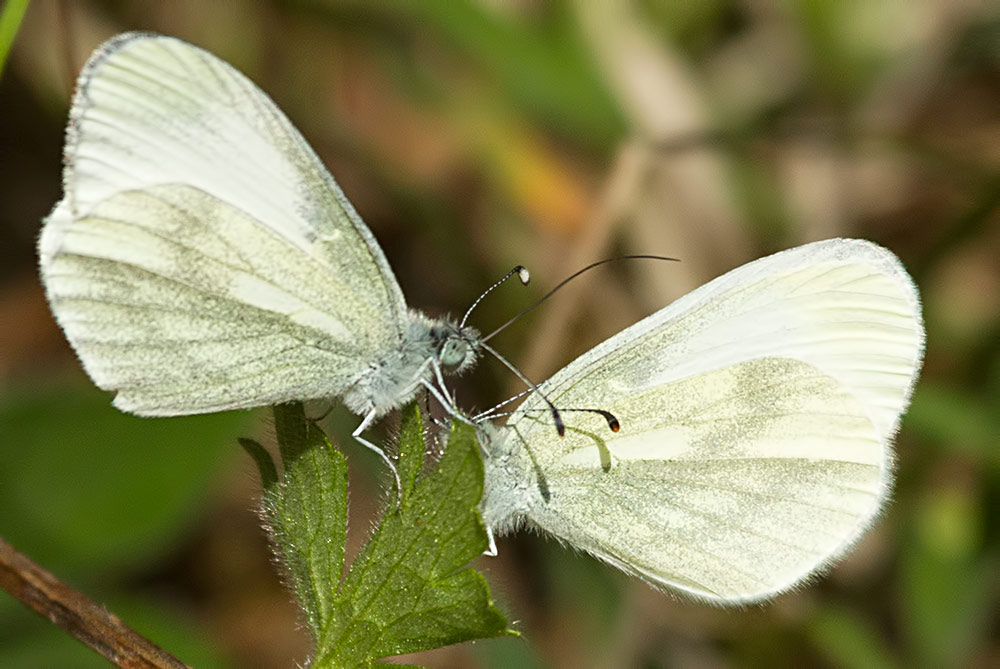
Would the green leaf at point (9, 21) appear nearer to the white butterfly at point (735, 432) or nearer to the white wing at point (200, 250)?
the white wing at point (200, 250)

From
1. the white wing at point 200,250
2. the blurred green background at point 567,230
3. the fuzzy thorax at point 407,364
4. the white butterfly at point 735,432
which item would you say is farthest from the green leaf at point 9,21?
the white butterfly at point 735,432

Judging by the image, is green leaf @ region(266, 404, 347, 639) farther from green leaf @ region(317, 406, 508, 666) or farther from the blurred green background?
the blurred green background

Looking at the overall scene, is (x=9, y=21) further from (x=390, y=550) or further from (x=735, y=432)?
(x=735, y=432)

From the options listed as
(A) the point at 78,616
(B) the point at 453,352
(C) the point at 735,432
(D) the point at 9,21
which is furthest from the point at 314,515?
(D) the point at 9,21

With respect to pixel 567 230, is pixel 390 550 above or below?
above

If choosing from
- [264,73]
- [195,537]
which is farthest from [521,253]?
[195,537]

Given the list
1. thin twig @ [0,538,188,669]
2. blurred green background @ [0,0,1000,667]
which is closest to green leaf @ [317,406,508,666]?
thin twig @ [0,538,188,669]

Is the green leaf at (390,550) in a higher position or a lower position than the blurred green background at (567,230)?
higher
